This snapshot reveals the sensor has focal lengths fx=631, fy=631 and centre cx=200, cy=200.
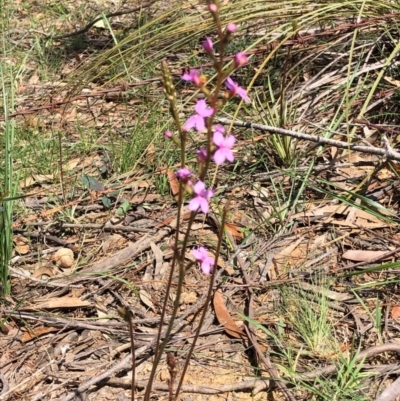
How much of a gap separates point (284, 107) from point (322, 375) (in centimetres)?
100

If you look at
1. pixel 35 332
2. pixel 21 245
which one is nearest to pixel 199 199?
pixel 35 332

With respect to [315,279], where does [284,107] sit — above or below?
above

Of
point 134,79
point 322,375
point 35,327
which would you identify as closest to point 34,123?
point 134,79

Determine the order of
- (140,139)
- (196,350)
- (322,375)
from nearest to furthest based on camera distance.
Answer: (322,375), (196,350), (140,139)

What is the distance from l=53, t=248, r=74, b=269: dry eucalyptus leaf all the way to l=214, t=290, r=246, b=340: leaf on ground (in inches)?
18.2

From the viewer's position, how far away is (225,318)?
1.69 metres

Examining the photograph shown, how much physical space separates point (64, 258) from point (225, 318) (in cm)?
54

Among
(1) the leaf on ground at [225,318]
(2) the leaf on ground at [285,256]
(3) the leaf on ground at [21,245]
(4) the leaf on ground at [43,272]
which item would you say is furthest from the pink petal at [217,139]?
(3) the leaf on ground at [21,245]

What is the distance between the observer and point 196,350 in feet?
5.27

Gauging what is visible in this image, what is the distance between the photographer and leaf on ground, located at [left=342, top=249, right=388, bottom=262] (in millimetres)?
1811

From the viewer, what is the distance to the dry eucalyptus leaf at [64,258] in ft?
6.18

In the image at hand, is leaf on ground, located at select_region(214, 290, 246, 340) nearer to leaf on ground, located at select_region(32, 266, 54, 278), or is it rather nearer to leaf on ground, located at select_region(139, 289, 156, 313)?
leaf on ground, located at select_region(139, 289, 156, 313)

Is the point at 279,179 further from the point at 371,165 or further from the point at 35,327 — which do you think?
the point at 35,327

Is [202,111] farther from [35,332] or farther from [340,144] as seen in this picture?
[340,144]
